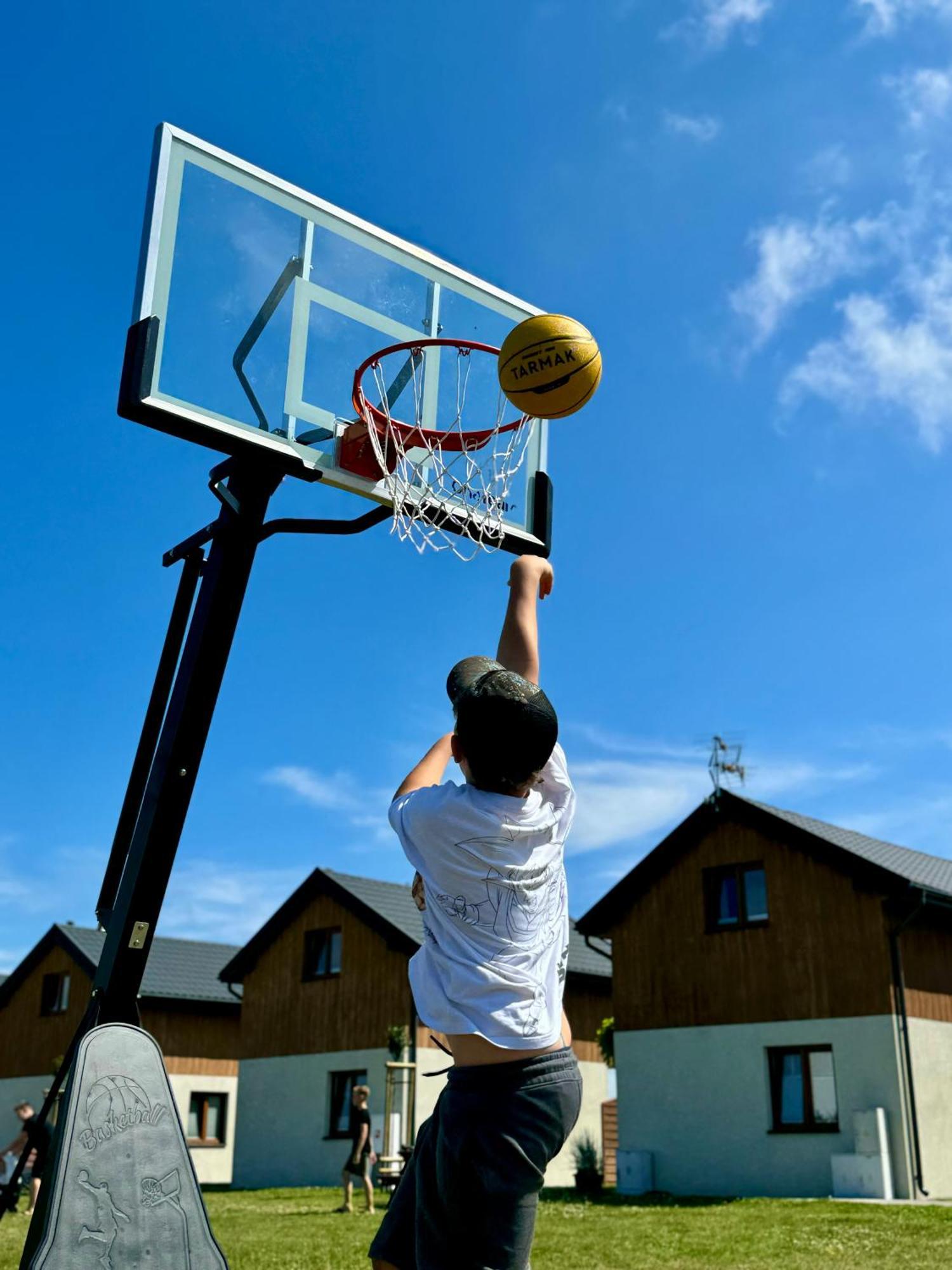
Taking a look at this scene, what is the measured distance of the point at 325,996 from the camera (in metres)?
29.2

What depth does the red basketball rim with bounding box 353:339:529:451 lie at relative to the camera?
7663mm

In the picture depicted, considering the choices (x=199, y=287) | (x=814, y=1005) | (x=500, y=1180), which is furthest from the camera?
(x=814, y=1005)

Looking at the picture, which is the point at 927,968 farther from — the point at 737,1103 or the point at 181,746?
the point at 181,746

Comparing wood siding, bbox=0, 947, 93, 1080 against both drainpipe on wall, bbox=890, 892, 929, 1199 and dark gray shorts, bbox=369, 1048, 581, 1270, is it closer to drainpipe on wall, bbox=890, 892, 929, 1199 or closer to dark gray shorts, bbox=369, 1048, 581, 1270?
drainpipe on wall, bbox=890, 892, 929, 1199

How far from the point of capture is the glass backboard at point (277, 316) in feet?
22.5

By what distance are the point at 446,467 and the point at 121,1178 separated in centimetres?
459

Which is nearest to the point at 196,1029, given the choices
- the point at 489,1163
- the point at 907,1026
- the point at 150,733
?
the point at 907,1026

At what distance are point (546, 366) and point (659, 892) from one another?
19.3 meters

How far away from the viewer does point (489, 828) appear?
9.75 ft

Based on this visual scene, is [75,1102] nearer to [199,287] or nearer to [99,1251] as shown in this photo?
[99,1251]

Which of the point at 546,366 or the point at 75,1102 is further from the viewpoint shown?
the point at 546,366

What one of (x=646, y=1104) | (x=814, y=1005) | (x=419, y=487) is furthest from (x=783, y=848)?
(x=419, y=487)

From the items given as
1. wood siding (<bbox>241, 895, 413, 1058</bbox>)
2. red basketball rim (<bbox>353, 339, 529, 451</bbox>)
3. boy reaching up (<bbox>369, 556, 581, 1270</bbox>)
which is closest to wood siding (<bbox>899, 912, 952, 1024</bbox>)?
wood siding (<bbox>241, 895, 413, 1058</bbox>)

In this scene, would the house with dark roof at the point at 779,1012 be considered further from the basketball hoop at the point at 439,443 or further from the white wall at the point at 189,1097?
the basketball hoop at the point at 439,443
